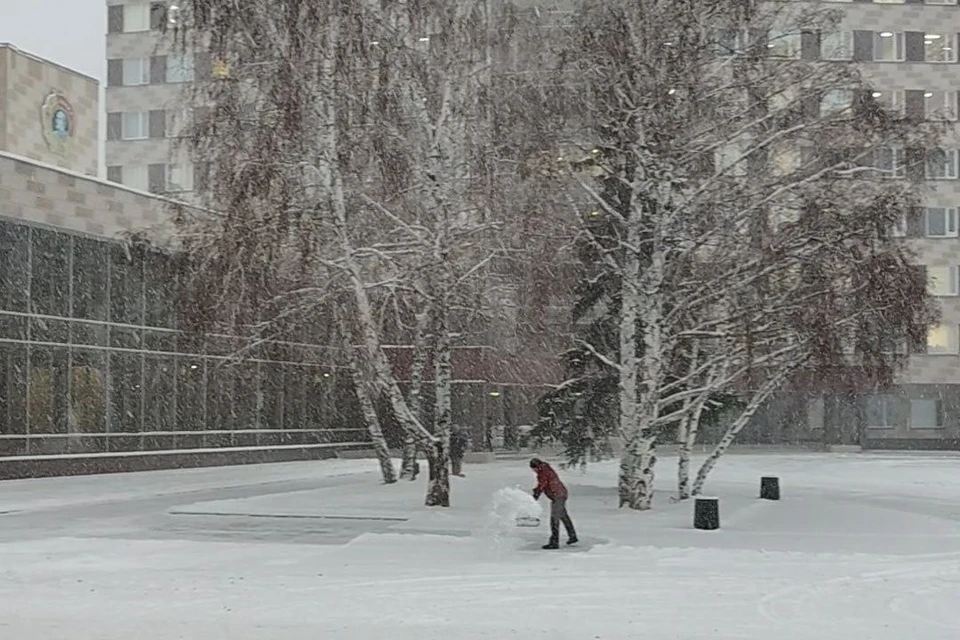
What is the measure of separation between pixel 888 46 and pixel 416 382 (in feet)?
147

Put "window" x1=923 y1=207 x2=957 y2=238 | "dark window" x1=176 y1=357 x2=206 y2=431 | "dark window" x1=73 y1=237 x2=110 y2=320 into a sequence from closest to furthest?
"dark window" x1=73 y1=237 x2=110 y2=320
"dark window" x1=176 y1=357 x2=206 y2=431
"window" x1=923 y1=207 x2=957 y2=238

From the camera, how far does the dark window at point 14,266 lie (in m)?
35.4

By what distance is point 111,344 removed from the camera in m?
40.1

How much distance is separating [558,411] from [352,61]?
887cm

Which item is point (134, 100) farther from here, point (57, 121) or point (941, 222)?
point (941, 222)

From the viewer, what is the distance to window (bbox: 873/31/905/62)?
2635 inches

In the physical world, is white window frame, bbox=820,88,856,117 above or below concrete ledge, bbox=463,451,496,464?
above

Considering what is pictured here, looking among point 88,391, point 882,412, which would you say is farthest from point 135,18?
point 882,412

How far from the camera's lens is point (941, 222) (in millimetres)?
65562

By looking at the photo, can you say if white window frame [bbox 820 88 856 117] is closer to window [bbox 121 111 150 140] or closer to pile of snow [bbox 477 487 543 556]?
pile of snow [bbox 477 487 543 556]

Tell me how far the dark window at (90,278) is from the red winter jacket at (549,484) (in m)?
22.8

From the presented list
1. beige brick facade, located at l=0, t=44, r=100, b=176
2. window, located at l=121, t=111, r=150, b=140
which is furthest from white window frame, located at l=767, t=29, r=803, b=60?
window, located at l=121, t=111, r=150, b=140

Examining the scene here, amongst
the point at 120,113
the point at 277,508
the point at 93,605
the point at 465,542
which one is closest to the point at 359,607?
the point at 93,605

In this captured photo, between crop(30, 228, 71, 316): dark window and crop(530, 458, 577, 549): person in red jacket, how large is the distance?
71.0ft
